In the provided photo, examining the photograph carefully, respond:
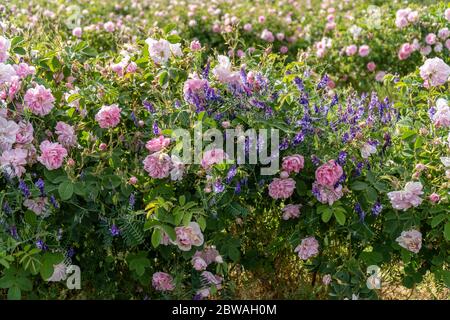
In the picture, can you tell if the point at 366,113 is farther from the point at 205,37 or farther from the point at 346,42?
the point at 205,37

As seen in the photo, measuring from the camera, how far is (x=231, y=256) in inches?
111

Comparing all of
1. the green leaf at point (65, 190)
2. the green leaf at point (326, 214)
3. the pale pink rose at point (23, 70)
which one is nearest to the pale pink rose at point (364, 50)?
the green leaf at point (326, 214)

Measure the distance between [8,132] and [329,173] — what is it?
1.15 m

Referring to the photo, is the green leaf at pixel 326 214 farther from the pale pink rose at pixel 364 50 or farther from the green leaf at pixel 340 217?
the pale pink rose at pixel 364 50

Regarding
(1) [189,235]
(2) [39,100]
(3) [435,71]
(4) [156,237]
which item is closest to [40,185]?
(2) [39,100]

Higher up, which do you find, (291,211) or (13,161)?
(13,161)

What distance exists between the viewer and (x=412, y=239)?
2764 millimetres

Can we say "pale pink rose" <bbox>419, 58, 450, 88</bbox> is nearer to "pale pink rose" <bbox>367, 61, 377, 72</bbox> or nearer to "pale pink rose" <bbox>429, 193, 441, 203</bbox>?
"pale pink rose" <bbox>429, 193, 441, 203</bbox>

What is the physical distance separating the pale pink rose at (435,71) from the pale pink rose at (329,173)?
0.66m

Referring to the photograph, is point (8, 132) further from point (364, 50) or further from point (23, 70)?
point (364, 50)

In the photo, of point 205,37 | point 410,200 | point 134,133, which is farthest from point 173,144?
point 205,37

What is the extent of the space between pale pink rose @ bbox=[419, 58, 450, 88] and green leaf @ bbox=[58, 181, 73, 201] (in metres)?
1.48

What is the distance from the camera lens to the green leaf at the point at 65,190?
2.56 metres
